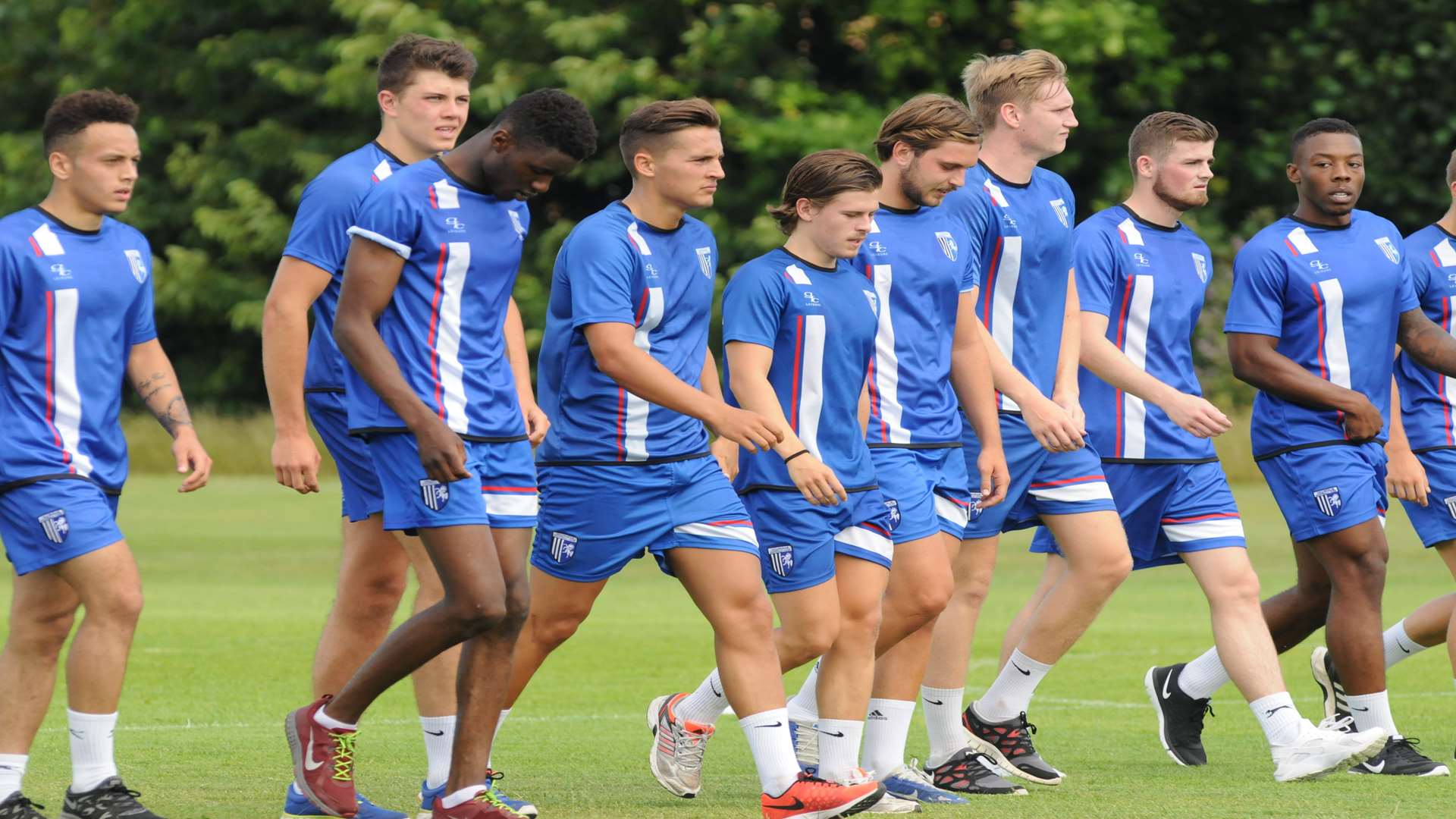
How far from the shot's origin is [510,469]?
21.6 feet

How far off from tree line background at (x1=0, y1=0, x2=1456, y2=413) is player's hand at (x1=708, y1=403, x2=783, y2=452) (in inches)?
944

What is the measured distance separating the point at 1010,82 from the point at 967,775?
2.52 m

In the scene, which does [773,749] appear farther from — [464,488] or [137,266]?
[137,266]

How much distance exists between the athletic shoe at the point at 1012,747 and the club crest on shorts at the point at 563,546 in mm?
1825

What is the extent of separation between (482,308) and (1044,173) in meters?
2.67

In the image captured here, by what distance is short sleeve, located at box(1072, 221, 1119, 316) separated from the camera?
818 cm

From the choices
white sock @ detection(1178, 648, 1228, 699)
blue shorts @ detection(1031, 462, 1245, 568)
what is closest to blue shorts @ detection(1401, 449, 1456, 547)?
blue shorts @ detection(1031, 462, 1245, 568)

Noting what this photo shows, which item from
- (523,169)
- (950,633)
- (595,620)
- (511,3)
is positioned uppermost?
(511,3)

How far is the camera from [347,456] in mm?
7102

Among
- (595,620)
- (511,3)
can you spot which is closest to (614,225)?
(595,620)

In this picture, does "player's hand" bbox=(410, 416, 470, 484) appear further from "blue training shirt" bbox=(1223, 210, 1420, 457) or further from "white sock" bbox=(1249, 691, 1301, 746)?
"blue training shirt" bbox=(1223, 210, 1420, 457)

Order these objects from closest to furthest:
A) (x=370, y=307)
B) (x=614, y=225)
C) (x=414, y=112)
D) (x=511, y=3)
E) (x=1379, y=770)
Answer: (x=370, y=307) → (x=614, y=225) → (x=414, y=112) → (x=1379, y=770) → (x=511, y=3)

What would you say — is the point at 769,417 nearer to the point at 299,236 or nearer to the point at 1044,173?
the point at 299,236

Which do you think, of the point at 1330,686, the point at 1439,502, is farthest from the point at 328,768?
the point at 1439,502
